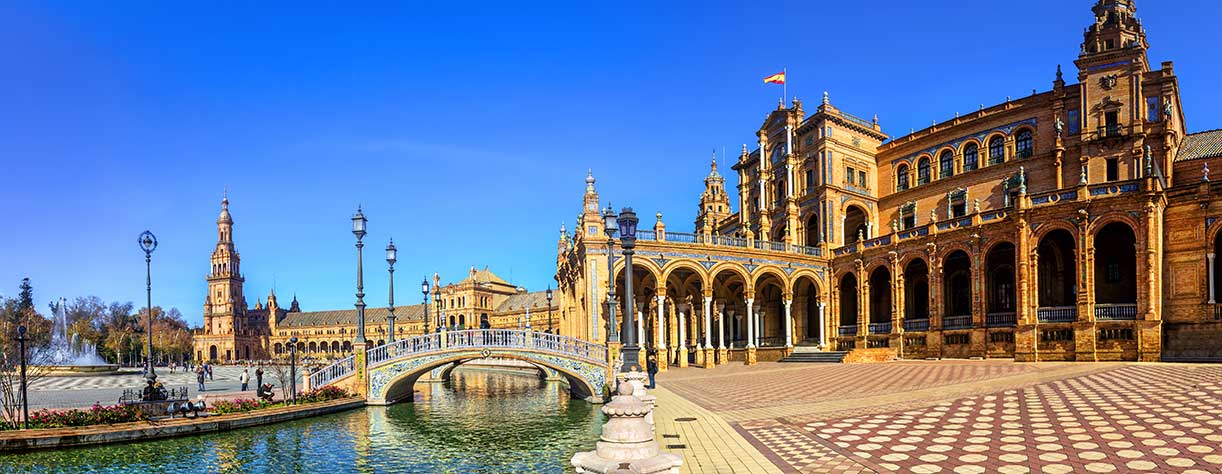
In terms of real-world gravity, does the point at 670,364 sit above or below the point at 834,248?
below

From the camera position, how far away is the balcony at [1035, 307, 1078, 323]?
31.6m

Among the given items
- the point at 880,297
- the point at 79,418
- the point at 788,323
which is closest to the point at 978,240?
the point at 880,297

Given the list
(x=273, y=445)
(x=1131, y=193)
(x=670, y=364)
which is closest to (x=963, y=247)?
(x=1131, y=193)

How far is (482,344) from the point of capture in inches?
1064

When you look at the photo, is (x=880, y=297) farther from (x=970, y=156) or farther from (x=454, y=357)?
(x=454, y=357)

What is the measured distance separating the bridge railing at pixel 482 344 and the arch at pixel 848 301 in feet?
81.7

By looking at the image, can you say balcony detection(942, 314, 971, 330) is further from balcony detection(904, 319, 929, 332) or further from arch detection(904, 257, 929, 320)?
arch detection(904, 257, 929, 320)

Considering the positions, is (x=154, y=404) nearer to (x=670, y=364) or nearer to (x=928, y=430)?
(x=928, y=430)

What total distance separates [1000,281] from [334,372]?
33746 millimetres

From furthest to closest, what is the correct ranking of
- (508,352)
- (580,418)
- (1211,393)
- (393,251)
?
(393,251), (508,352), (580,418), (1211,393)

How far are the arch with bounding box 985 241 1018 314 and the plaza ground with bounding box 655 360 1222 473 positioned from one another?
13.1m

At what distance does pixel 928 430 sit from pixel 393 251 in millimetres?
25591

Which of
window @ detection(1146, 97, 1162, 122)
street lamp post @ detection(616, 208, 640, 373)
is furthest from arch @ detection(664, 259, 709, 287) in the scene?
street lamp post @ detection(616, 208, 640, 373)

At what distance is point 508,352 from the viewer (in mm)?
26844
